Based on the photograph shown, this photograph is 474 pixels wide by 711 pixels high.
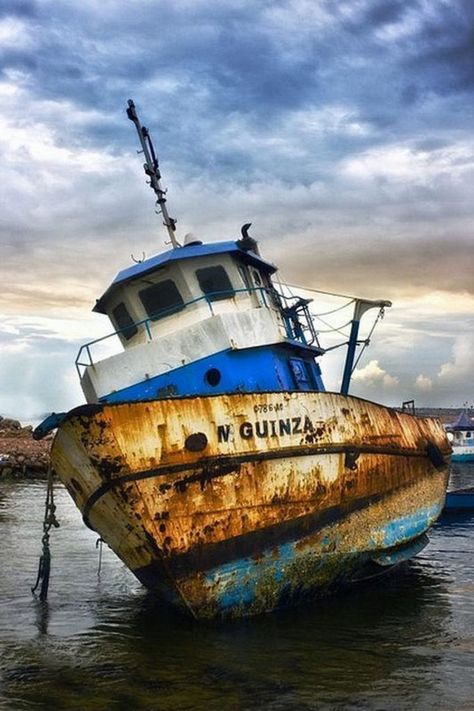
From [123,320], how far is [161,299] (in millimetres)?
1007

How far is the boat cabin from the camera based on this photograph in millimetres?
10266

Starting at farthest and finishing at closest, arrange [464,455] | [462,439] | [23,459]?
[462,439] < [464,455] < [23,459]

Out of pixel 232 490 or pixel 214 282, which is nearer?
pixel 232 490

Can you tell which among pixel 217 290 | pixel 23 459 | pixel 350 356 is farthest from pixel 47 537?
pixel 23 459

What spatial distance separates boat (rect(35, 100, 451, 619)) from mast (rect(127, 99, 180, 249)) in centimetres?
169

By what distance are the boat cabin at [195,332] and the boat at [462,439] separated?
42.2 m

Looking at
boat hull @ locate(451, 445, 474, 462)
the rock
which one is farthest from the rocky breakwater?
boat hull @ locate(451, 445, 474, 462)

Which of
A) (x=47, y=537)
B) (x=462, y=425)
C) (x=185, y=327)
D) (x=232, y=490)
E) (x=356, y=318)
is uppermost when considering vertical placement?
(x=356, y=318)

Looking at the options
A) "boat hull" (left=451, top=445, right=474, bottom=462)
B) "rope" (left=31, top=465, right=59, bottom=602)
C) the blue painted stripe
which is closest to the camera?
the blue painted stripe

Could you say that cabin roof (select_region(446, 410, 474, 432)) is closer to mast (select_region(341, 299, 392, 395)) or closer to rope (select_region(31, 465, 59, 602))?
mast (select_region(341, 299, 392, 395))

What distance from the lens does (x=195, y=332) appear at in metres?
10.4

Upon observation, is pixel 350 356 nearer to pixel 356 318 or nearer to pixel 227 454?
pixel 356 318

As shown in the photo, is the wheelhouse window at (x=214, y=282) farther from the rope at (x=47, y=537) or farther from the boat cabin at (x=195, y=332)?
the rope at (x=47, y=537)

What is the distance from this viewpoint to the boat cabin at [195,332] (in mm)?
10266
